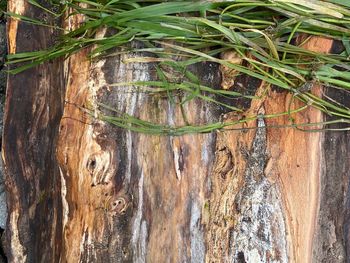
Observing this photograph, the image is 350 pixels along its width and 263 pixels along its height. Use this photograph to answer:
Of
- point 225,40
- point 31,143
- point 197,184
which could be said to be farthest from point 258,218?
point 31,143

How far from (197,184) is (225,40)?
347 mm

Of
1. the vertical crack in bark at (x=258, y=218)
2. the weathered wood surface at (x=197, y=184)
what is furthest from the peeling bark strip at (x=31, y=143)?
the vertical crack in bark at (x=258, y=218)

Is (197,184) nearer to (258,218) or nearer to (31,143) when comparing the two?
(258,218)

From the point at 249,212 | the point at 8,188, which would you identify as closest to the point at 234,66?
the point at 249,212

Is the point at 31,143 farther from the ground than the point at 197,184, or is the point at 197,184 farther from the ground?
the point at 31,143

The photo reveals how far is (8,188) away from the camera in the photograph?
1468 mm

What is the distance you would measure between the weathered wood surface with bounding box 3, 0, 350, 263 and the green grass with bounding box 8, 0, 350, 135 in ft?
0.12

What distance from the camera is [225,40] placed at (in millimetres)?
1193

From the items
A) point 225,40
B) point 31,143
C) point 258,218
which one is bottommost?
point 258,218

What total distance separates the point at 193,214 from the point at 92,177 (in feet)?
0.84

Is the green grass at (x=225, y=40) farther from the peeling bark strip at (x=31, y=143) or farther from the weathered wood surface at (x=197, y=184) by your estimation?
the peeling bark strip at (x=31, y=143)

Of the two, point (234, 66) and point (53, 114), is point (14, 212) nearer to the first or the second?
point (53, 114)

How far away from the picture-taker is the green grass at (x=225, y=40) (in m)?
1.15

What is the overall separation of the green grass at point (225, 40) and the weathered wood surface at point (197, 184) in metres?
0.04
